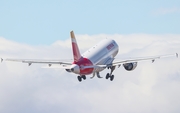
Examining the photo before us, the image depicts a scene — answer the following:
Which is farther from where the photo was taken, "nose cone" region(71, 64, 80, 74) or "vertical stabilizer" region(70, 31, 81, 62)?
"vertical stabilizer" region(70, 31, 81, 62)

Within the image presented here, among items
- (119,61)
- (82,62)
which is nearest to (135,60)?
(119,61)

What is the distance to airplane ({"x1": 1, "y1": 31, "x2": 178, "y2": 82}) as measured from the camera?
486ft

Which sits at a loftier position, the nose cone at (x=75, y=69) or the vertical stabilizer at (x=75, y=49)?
the vertical stabilizer at (x=75, y=49)

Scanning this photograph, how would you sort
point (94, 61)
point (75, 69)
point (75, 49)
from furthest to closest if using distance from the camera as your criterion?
point (94, 61) < point (75, 49) < point (75, 69)

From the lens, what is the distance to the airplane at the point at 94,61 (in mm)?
148125

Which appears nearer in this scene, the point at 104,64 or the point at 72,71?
the point at 72,71

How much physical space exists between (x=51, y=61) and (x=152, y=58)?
63.3ft

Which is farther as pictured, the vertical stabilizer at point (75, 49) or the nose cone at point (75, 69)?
the vertical stabilizer at point (75, 49)

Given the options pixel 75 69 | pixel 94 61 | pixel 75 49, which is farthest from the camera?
pixel 94 61

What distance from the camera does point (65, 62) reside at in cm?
15438

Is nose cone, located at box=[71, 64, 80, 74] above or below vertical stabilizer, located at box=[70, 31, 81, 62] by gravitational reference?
below

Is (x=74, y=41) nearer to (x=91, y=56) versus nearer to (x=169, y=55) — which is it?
(x=91, y=56)

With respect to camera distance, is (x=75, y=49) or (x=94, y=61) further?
(x=94, y=61)

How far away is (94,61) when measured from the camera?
15362 cm
